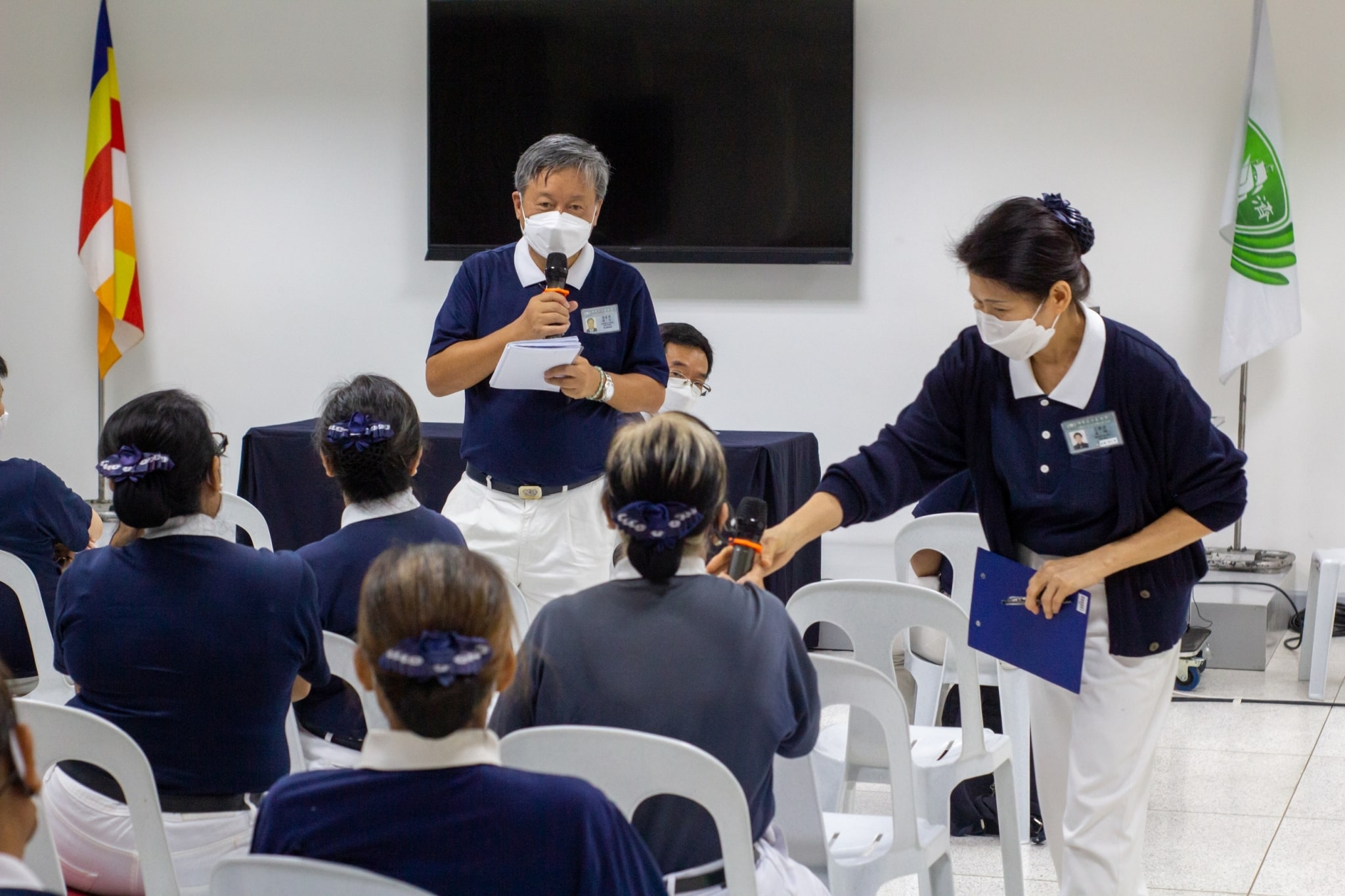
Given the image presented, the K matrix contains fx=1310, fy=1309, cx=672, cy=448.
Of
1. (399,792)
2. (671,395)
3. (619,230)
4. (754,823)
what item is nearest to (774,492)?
(671,395)

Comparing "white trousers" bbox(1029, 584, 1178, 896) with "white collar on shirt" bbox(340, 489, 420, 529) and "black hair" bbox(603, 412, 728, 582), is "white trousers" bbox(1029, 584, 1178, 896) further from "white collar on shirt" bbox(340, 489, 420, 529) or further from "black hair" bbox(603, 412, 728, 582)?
"white collar on shirt" bbox(340, 489, 420, 529)

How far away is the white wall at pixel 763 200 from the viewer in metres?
5.35

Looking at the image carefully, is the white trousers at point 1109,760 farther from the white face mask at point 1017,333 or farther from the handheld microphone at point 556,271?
the handheld microphone at point 556,271

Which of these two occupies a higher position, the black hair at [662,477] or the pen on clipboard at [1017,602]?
the black hair at [662,477]

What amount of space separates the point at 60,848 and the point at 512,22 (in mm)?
4579

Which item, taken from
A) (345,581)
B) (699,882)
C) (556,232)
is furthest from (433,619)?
(556,232)

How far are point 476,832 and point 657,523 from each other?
1.71 feet

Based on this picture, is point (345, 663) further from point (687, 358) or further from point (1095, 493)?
point (687, 358)

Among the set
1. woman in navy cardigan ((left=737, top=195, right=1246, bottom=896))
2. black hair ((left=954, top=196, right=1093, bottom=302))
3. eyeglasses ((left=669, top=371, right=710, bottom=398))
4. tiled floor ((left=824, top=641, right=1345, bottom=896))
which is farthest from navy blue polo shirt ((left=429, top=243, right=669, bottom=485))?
eyeglasses ((left=669, top=371, right=710, bottom=398))

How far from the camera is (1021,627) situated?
225 centimetres

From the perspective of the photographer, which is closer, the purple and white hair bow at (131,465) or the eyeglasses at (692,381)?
the purple and white hair bow at (131,465)

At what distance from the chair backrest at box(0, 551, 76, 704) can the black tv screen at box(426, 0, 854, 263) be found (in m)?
3.20

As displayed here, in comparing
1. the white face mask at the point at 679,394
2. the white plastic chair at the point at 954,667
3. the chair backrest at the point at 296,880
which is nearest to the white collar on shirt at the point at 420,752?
the chair backrest at the point at 296,880

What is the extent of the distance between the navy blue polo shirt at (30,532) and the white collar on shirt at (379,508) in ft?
3.51
